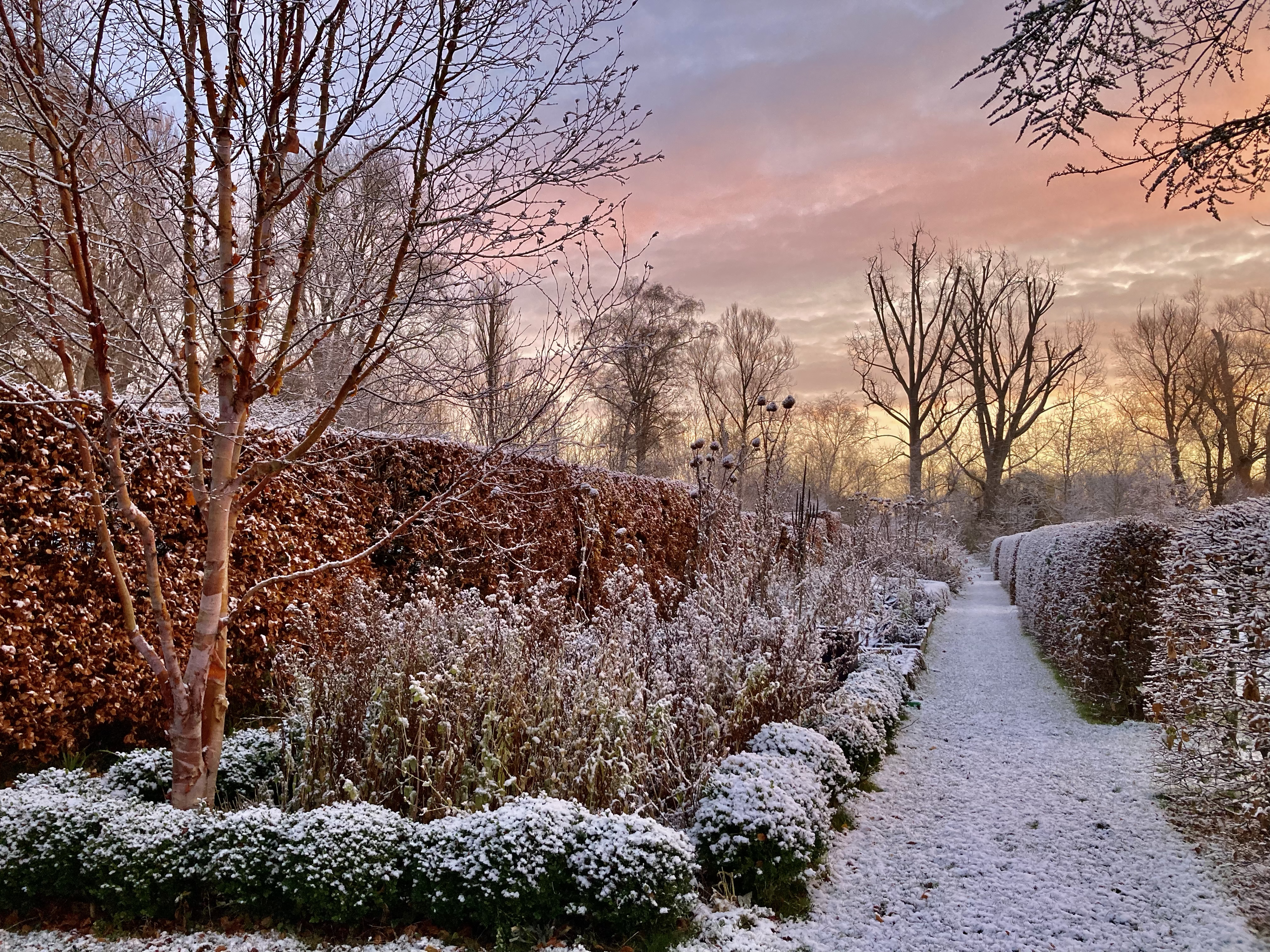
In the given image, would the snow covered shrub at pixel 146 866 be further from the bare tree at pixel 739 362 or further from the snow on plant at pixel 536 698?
the bare tree at pixel 739 362

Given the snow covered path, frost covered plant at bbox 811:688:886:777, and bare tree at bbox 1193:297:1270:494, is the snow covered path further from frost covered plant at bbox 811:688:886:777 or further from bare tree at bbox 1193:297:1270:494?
bare tree at bbox 1193:297:1270:494

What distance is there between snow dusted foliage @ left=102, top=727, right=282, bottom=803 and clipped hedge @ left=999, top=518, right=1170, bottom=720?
5.93 metres

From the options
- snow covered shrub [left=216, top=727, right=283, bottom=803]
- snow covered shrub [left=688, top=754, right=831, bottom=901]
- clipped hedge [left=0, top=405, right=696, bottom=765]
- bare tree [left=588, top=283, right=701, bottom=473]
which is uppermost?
bare tree [left=588, top=283, right=701, bottom=473]

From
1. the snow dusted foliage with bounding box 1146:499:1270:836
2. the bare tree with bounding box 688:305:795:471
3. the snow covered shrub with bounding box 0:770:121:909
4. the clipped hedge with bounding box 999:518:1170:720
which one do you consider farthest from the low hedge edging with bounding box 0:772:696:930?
the bare tree with bounding box 688:305:795:471

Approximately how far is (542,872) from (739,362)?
2764 centimetres

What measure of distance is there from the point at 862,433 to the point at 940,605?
21.0 metres

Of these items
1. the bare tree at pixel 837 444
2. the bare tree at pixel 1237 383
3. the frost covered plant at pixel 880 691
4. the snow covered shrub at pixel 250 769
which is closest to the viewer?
the snow covered shrub at pixel 250 769

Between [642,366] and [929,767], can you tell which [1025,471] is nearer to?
[642,366]

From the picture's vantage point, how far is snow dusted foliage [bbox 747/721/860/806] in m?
3.96

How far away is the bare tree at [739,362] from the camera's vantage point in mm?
28875

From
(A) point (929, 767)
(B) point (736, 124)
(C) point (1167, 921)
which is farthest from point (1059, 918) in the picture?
(B) point (736, 124)

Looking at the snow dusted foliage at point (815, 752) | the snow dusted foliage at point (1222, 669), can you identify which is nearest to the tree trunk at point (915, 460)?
the snow dusted foliage at point (1222, 669)

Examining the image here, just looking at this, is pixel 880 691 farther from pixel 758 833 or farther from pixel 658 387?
pixel 658 387

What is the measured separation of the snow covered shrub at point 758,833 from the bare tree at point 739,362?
25451 millimetres
